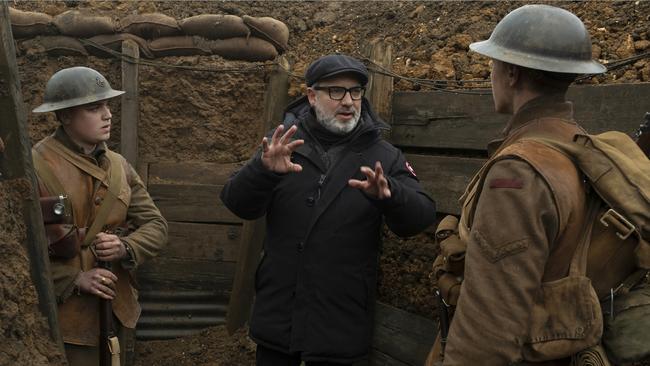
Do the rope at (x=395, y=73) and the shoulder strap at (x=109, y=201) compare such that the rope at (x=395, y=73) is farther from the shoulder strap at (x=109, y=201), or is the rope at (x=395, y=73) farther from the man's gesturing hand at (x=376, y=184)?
the shoulder strap at (x=109, y=201)

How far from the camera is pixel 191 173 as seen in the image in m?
6.87

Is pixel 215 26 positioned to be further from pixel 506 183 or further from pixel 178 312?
pixel 506 183

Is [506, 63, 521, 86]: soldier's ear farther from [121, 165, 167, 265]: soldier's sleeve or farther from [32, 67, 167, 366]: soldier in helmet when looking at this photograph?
[121, 165, 167, 265]: soldier's sleeve

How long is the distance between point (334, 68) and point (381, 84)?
1.01 m

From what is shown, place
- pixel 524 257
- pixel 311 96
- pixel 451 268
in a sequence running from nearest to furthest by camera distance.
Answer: pixel 524 257 → pixel 451 268 → pixel 311 96

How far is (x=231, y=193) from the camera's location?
3836mm

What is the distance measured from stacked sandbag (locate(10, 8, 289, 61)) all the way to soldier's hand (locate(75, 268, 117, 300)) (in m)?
3.15

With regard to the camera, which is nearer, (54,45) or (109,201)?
(109,201)

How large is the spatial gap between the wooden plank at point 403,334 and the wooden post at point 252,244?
1.69 metres

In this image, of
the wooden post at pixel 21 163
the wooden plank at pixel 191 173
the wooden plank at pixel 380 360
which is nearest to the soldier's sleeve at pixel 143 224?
the wooden post at pixel 21 163

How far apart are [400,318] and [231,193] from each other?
1.39m

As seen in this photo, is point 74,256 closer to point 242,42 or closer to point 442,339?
point 442,339

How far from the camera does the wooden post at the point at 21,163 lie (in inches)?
116

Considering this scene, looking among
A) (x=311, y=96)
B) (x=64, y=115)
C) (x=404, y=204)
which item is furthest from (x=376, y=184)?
(x=64, y=115)
